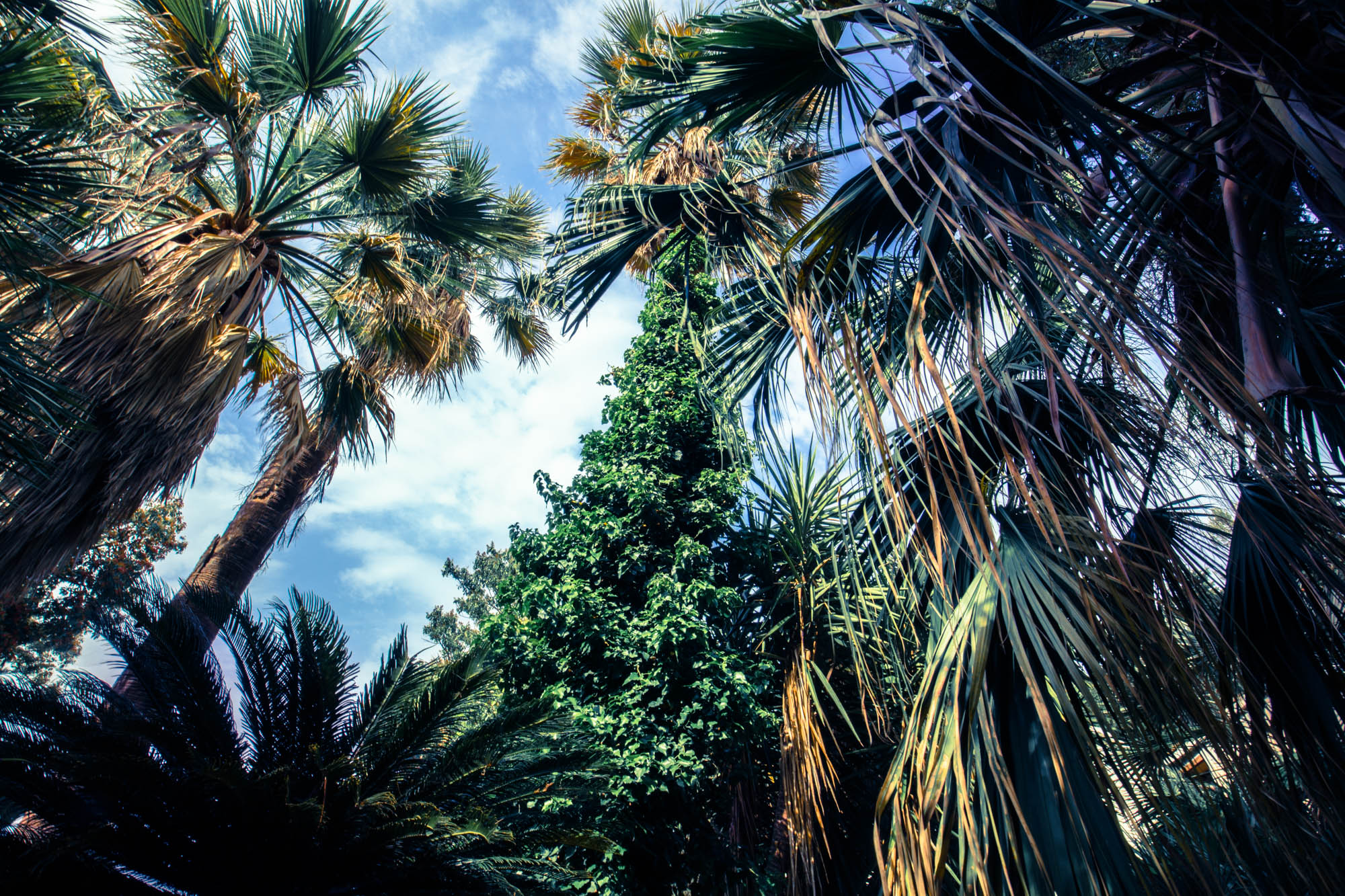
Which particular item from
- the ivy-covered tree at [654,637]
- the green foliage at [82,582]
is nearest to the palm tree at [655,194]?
the ivy-covered tree at [654,637]

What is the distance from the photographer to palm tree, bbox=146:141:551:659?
272 inches

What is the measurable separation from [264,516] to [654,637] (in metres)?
4.36

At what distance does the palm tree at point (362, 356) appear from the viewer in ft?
22.7

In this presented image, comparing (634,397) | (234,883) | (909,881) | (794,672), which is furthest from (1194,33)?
(234,883)

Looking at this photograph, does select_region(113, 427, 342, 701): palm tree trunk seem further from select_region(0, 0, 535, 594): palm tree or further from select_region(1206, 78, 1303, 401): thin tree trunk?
select_region(1206, 78, 1303, 401): thin tree trunk

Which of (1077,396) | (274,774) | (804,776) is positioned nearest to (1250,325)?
(1077,396)

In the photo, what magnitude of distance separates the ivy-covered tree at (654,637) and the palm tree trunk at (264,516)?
109 inches

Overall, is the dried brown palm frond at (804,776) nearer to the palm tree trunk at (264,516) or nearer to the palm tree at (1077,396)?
the palm tree at (1077,396)

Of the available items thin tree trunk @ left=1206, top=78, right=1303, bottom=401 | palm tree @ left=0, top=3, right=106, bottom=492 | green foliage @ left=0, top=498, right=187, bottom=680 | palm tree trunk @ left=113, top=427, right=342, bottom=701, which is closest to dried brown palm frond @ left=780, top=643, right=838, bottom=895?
thin tree trunk @ left=1206, top=78, right=1303, bottom=401

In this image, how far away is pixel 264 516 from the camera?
7.07m

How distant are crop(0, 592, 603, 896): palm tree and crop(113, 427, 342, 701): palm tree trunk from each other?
2706 millimetres

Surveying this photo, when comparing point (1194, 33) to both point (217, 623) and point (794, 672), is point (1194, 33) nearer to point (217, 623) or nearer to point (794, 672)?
point (794, 672)

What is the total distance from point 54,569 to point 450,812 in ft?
9.35

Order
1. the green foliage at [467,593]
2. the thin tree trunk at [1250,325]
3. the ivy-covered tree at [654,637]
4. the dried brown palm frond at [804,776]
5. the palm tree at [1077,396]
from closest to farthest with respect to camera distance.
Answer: the palm tree at [1077,396]
the thin tree trunk at [1250,325]
the dried brown palm frond at [804,776]
the ivy-covered tree at [654,637]
the green foliage at [467,593]
